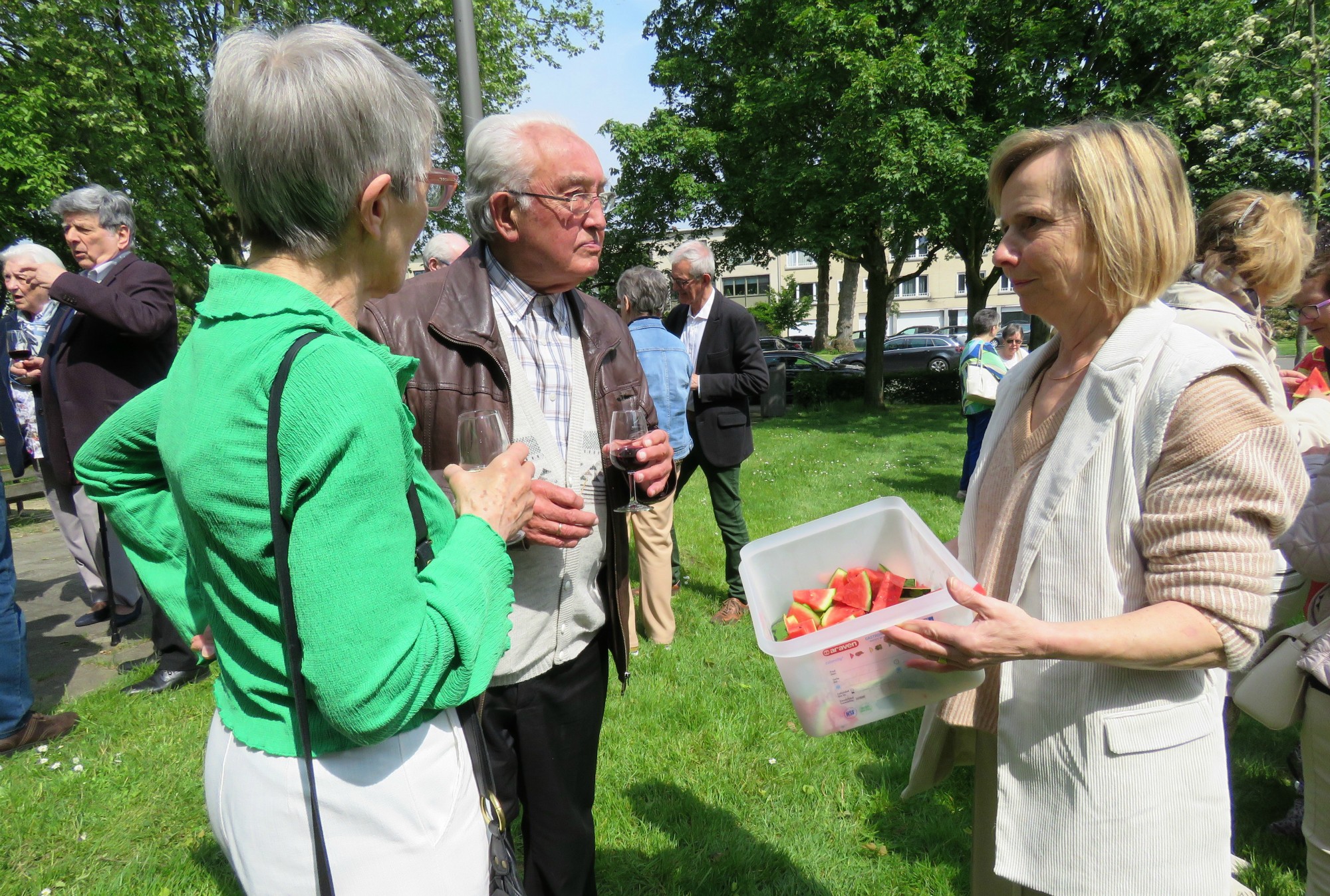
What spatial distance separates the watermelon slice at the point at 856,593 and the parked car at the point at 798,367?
1849 cm

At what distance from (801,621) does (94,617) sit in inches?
243

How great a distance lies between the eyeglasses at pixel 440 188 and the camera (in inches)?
63.6

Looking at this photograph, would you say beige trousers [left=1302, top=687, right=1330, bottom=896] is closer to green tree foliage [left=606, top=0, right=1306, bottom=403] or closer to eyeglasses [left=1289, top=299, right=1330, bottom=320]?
eyeglasses [left=1289, top=299, right=1330, bottom=320]

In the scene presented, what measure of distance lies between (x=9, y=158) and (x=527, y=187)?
1422cm

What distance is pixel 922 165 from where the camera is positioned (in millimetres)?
13734

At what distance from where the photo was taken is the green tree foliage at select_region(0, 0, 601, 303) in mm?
13586

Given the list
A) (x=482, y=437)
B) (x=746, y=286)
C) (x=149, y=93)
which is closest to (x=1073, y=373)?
(x=482, y=437)

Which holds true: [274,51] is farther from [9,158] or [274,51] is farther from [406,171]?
[9,158]

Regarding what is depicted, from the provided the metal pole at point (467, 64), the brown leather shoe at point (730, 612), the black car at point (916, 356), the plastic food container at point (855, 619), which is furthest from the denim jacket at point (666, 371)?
the black car at point (916, 356)

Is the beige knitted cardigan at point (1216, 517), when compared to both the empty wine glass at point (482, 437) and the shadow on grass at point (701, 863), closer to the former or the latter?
the empty wine glass at point (482, 437)

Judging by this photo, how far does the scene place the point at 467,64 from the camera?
439 cm

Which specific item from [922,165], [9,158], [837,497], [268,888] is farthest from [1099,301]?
[9,158]

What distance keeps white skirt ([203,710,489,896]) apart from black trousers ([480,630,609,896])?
84 centimetres

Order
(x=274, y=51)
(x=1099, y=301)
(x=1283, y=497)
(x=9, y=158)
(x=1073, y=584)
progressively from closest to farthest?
(x=274, y=51) < (x=1283, y=497) < (x=1073, y=584) < (x=1099, y=301) < (x=9, y=158)
